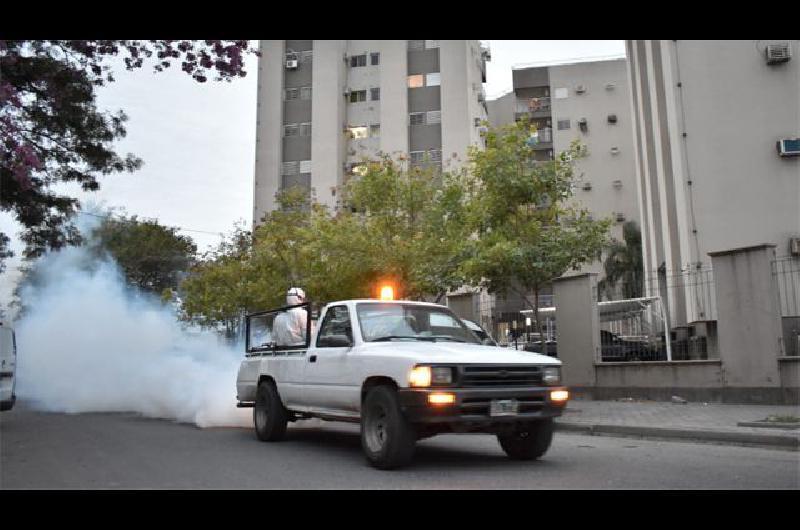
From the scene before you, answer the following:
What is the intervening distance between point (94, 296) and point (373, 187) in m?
8.60

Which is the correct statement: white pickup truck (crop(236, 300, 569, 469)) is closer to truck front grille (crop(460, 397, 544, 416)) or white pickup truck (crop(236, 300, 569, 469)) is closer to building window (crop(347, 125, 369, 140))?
truck front grille (crop(460, 397, 544, 416))

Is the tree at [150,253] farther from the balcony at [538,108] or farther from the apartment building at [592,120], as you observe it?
the balcony at [538,108]

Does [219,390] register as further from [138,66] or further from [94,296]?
[94,296]

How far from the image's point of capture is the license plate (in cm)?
688

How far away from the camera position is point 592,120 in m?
50.7

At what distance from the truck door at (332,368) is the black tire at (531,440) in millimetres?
1782

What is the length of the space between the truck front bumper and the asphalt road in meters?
0.54

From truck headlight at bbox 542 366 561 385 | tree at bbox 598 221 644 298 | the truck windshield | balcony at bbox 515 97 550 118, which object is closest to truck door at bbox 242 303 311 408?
the truck windshield

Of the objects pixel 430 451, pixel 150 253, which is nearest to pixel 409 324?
pixel 430 451

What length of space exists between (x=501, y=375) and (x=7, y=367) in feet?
30.1

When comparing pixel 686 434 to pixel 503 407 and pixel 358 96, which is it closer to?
pixel 503 407

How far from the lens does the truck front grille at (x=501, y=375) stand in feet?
22.7

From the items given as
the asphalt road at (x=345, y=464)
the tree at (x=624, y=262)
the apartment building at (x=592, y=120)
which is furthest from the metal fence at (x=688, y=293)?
the apartment building at (x=592, y=120)
